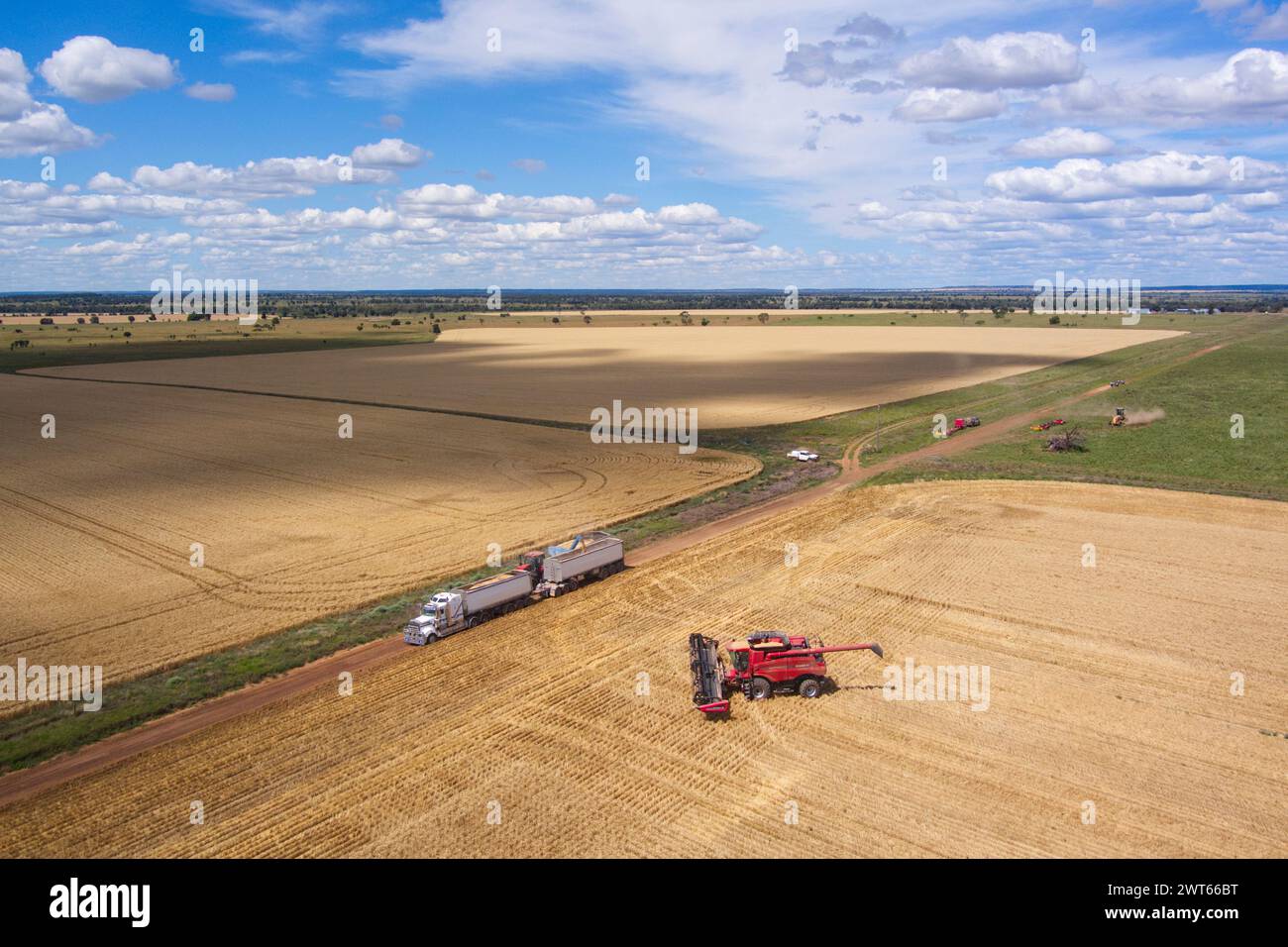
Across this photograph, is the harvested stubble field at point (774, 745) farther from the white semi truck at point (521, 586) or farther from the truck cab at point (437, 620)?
the white semi truck at point (521, 586)

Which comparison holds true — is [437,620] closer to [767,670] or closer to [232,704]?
[232,704]

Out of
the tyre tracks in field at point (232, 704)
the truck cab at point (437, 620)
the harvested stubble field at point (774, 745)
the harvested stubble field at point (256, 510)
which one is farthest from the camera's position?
the harvested stubble field at point (256, 510)

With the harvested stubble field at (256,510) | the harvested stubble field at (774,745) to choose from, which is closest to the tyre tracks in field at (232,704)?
the harvested stubble field at (774,745)

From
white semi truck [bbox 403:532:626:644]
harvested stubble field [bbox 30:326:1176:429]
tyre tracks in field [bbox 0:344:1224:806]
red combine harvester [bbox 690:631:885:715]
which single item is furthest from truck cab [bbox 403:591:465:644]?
harvested stubble field [bbox 30:326:1176:429]
